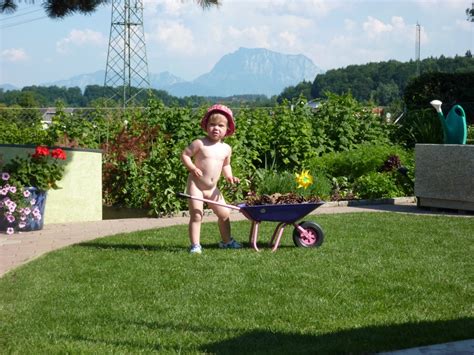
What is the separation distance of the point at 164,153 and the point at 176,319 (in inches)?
265

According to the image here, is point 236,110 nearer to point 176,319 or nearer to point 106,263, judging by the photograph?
point 106,263

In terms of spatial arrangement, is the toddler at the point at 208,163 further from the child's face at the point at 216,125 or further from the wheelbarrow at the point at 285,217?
the wheelbarrow at the point at 285,217

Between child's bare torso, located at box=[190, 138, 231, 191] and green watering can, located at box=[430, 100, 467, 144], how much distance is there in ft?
15.6

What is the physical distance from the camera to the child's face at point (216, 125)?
7957mm

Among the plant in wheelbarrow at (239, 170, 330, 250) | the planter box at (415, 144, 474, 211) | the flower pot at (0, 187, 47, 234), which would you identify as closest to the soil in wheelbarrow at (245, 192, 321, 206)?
the plant in wheelbarrow at (239, 170, 330, 250)

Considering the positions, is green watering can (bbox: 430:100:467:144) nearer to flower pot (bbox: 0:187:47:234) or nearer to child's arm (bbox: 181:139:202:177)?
child's arm (bbox: 181:139:202:177)

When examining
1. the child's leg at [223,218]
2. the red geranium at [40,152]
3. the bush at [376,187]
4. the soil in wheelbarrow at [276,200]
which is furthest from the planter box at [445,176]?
the red geranium at [40,152]

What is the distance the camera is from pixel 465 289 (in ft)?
→ 20.4

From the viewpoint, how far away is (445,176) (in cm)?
1144

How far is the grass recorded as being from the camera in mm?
4797

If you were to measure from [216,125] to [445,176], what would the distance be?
4764mm

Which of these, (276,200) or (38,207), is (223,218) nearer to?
(276,200)

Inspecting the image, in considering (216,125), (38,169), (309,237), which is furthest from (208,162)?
(38,169)

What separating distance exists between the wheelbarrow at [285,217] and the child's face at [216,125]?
67cm
